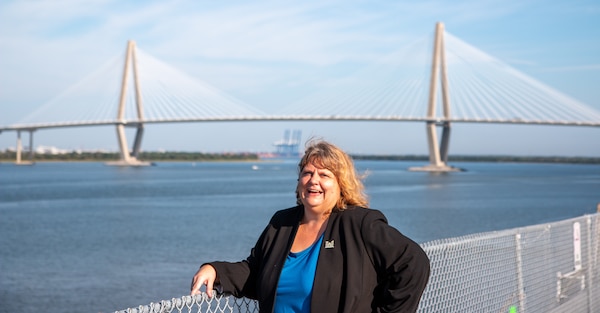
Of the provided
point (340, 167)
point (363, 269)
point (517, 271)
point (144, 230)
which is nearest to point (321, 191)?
point (340, 167)

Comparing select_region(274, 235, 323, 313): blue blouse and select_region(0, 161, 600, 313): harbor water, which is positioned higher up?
select_region(274, 235, 323, 313): blue blouse

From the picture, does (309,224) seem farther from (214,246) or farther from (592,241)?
(214,246)

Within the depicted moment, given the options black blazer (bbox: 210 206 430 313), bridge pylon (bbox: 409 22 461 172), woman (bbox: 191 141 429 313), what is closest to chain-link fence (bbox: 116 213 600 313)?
woman (bbox: 191 141 429 313)

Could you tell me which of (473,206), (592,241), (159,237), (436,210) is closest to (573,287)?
(592,241)

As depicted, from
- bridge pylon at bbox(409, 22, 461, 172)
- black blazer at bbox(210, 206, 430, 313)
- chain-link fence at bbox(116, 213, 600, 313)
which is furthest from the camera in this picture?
bridge pylon at bbox(409, 22, 461, 172)

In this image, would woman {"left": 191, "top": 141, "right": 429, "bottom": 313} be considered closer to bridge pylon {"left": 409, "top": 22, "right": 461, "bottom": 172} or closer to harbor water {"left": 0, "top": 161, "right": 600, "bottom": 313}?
harbor water {"left": 0, "top": 161, "right": 600, "bottom": 313}

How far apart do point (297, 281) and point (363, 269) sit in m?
0.15

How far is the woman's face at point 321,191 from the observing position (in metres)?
2.04

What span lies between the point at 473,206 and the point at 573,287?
23.0 meters

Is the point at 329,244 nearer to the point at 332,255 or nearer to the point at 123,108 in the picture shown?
the point at 332,255

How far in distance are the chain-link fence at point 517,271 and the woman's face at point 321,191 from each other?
344 mm

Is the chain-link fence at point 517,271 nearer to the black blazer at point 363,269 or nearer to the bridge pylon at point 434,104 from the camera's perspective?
Answer: the black blazer at point 363,269

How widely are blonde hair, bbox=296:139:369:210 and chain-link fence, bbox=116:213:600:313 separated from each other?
41cm

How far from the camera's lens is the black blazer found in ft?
6.30
